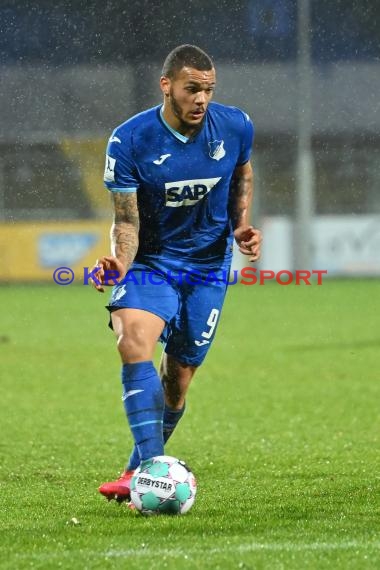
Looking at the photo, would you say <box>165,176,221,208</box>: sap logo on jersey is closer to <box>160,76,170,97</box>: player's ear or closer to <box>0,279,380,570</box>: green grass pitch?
<box>160,76,170,97</box>: player's ear

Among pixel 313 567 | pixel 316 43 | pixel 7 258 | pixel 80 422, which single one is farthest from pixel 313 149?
pixel 313 567

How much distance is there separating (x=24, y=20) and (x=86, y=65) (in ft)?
4.73

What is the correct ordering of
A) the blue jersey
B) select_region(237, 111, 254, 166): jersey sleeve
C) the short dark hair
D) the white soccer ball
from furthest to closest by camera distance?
select_region(237, 111, 254, 166): jersey sleeve, the blue jersey, the short dark hair, the white soccer ball

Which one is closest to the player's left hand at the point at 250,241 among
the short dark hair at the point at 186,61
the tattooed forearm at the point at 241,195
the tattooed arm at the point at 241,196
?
the tattooed arm at the point at 241,196

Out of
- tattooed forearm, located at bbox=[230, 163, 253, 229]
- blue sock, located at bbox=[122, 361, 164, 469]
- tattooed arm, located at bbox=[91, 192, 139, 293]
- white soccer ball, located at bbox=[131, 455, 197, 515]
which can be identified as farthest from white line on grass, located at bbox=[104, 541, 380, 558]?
tattooed forearm, located at bbox=[230, 163, 253, 229]

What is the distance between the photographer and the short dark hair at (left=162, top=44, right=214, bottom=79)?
4.77 meters

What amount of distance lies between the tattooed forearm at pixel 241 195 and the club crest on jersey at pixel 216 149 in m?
0.22

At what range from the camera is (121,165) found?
485cm

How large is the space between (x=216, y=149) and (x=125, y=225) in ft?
1.67

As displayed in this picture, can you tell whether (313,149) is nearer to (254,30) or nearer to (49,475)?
(254,30)

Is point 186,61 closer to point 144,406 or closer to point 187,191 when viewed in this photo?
point 187,191

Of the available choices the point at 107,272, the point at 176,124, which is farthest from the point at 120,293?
the point at 176,124

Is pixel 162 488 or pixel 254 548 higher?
pixel 254 548

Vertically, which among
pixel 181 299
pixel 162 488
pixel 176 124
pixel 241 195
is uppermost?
pixel 176 124
